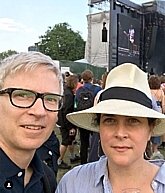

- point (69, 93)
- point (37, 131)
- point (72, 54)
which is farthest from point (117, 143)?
point (72, 54)

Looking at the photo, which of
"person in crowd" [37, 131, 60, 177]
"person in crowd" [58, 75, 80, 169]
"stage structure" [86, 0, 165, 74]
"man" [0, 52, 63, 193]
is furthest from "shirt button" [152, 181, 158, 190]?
"stage structure" [86, 0, 165, 74]

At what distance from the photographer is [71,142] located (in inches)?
A: 233

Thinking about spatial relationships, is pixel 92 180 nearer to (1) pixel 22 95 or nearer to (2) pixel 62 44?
(1) pixel 22 95

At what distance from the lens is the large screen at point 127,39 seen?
15867mm

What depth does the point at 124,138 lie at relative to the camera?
1278mm

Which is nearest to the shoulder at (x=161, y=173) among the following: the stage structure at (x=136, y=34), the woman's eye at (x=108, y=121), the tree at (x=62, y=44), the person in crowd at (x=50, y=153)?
the woman's eye at (x=108, y=121)

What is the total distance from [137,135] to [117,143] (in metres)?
0.08

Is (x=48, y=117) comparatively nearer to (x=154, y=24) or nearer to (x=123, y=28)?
(x=123, y=28)

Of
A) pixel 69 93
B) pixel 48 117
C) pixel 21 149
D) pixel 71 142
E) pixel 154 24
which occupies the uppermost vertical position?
pixel 154 24

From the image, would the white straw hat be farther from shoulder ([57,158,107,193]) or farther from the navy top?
the navy top

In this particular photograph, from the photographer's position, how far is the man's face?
1.27 metres

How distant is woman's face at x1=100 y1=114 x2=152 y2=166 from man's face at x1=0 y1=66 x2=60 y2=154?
23cm

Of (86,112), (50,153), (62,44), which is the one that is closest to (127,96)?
(86,112)

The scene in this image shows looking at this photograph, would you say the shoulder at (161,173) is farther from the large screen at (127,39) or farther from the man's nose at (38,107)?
the large screen at (127,39)
